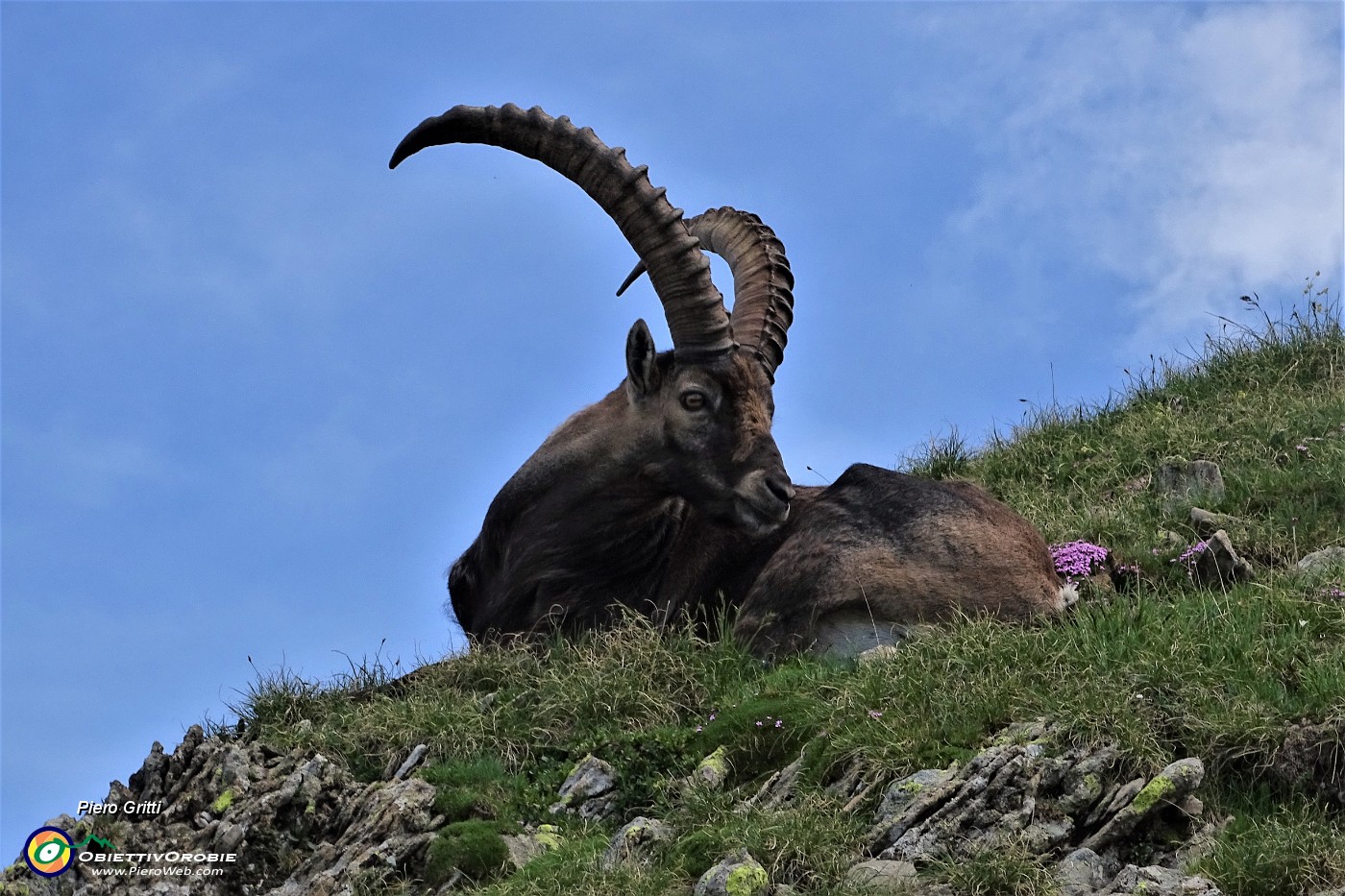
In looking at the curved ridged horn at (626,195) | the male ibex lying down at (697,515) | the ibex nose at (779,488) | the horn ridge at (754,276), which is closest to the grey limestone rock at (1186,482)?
the male ibex lying down at (697,515)

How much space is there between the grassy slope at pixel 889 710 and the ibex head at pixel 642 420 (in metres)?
1.06

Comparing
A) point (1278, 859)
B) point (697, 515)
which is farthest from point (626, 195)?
point (1278, 859)

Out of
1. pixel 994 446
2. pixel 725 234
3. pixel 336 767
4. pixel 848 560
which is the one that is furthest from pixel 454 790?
pixel 994 446

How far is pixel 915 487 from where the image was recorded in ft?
34.7

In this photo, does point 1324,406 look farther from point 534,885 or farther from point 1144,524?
point 534,885

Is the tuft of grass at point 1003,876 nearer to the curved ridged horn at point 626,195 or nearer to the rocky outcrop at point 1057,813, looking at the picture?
the rocky outcrop at point 1057,813

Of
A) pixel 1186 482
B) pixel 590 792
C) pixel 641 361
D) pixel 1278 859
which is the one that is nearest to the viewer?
pixel 1278 859

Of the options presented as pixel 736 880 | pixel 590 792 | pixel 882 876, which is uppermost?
pixel 590 792

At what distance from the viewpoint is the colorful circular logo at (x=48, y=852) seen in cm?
929

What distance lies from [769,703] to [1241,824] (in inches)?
105

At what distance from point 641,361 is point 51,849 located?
4.80 m

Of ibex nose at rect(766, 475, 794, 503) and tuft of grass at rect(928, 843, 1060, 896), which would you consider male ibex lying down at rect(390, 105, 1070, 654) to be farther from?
tuft of grass at rect(928, 843, 1060, 896)

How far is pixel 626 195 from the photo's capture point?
11.5 meters

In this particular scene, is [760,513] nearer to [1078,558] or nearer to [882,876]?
[1078,558]
